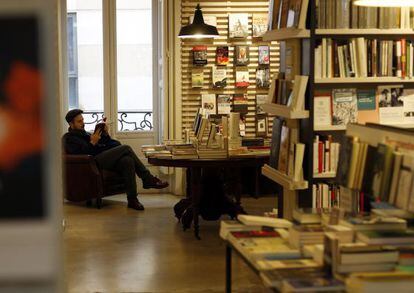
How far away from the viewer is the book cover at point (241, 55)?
31.7ft

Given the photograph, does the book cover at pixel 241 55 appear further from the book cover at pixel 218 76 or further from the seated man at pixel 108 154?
the seated man at pixel 108 154

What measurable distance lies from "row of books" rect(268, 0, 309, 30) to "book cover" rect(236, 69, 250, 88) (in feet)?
10.7

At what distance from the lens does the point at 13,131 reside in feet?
5.12

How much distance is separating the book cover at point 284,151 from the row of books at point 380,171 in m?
1.87

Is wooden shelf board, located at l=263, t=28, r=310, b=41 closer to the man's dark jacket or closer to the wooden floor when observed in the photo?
the wooden floor

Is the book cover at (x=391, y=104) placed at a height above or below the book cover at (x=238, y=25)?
below

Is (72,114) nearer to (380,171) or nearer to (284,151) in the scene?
(284,151)

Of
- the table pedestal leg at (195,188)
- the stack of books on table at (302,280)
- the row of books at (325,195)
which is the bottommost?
the table pedestal leg at (195,188)

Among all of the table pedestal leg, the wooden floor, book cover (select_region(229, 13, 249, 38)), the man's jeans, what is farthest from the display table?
book cover (select_region(229, 13, 249, 38))

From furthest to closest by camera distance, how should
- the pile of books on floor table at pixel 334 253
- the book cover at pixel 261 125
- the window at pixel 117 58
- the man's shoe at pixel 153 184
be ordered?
the window at pixel 117 58, the book cover at pixel 261 125, the man's shoe at pixel 153 184, the pile of books on floor table at pixel 334 253

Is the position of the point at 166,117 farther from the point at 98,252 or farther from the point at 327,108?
the point at 327,108

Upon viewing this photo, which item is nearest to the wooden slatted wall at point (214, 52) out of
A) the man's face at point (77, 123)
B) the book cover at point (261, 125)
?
the book cover at point (261, 125)

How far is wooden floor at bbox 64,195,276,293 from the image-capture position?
231 inches

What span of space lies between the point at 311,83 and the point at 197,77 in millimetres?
4116
